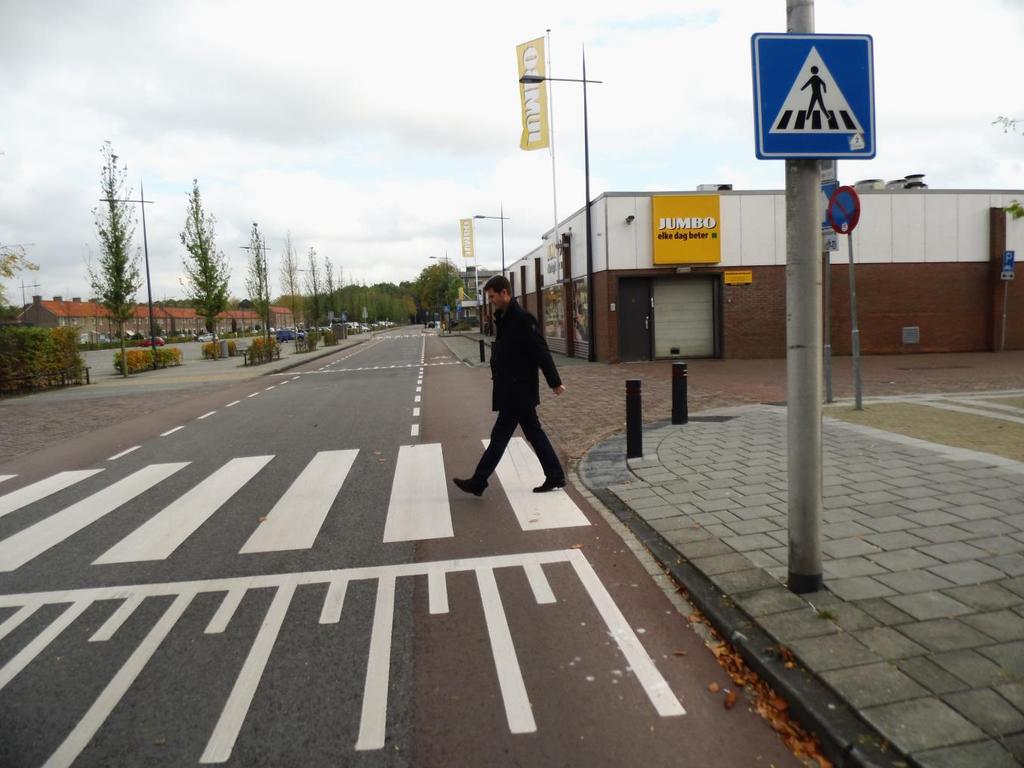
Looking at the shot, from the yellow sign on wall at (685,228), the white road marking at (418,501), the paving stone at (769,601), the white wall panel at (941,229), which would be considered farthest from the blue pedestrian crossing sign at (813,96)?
the white wall panel at (941,229)

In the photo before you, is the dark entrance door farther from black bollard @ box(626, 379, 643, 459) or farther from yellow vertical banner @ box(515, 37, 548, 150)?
black bollard @ box(626, 379, 643, 459)

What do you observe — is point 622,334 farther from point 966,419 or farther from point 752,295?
point 966,419

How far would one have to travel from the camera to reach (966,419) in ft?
30.1

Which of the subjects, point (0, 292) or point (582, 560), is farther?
point (0, 292)

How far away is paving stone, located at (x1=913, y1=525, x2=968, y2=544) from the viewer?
4.60 metres

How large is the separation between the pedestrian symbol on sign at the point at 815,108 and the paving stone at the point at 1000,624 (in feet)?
8.03

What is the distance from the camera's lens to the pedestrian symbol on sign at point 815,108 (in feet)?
11.9

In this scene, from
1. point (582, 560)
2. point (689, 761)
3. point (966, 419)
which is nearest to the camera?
point (689, 761)

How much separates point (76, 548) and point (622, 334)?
18763 millimetres

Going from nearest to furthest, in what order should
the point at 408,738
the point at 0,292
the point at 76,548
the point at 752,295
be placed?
the point at 408,738 < the point at 76,548 < the point at 0,292 < the point at 752,295

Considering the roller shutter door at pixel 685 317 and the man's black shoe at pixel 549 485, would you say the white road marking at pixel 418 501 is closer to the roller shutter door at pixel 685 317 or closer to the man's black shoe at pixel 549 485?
the man's black shoe at pixel 549 485

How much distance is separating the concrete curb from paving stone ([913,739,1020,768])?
7 centimetres

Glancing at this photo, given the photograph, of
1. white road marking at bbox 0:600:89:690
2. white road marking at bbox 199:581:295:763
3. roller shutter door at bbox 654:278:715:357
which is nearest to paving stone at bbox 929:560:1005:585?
white road marking at bbox 199:581:295:763

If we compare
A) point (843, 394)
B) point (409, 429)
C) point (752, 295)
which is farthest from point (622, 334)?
point (409, 429)
